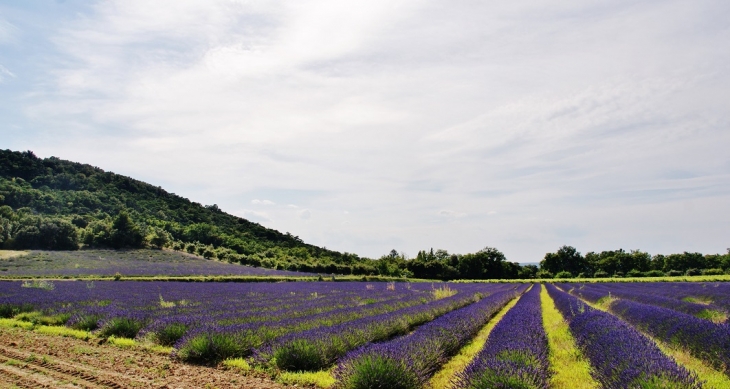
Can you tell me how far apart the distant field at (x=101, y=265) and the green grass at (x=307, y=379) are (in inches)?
1197

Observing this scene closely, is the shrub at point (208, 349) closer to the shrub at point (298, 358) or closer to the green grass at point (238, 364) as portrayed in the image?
the green grass at point (238, 364)

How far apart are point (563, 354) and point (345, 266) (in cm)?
4676

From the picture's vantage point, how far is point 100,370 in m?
6.35

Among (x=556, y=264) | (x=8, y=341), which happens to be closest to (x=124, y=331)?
(x=8, y=341)

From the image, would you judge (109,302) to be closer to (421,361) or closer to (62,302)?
(62,302)

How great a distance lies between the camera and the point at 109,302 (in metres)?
13.9

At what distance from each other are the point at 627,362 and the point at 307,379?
4329mm

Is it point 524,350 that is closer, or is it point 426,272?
point 524,350

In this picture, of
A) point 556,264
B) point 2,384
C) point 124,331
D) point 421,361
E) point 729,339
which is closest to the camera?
point 2,384

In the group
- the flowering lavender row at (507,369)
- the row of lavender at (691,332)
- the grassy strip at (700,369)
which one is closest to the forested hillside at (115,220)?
the row of lavender at (691,332)

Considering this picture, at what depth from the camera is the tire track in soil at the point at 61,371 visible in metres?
5.62

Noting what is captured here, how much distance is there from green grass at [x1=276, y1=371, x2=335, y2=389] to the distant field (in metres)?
30.4

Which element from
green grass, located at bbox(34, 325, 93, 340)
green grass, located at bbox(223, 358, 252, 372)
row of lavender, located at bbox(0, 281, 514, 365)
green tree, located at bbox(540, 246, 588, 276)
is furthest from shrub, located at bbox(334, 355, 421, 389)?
green tree, located at bbox(540, 246, 588, 276)

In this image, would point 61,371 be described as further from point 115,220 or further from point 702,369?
point 115,220
